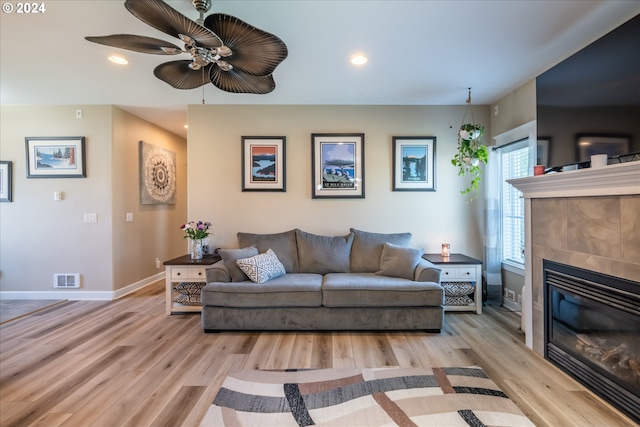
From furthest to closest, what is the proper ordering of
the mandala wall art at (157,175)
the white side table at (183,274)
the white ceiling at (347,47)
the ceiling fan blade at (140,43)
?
the mandala wall art at (157,175), the white side table at (183,274), the white ceiling at (347,47), the ceiling fan blade at (140,43)

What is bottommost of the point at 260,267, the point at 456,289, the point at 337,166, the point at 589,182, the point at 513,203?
the point at 456,289

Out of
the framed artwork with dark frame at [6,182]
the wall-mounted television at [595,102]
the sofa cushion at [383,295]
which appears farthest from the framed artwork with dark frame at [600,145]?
the framed artwork with dark frame at [6,182]

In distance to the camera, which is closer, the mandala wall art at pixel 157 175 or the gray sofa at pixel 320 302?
the gray sofa at pixel 320 302

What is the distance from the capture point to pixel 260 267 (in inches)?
121

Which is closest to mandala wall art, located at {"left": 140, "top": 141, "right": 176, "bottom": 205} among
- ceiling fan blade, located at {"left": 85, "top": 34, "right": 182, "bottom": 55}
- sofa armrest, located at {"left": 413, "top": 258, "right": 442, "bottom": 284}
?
ceiling fan blade, located at {"left": 85, "top": 34, "right": 182, "bottom": 55}

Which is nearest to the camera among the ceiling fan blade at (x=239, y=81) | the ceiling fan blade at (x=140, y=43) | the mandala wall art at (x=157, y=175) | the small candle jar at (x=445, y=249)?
the ceiling fan blade at (x=140, y=43)

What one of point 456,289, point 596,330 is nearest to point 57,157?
point 456,289

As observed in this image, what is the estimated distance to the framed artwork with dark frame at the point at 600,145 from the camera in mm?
1883

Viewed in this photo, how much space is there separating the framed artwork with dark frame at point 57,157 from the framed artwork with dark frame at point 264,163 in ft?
7.32

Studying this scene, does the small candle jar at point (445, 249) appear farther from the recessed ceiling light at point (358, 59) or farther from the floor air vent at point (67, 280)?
the floor air vent at point (67, 280)

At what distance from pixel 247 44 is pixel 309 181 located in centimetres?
227

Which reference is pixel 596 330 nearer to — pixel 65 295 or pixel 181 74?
pixel 181 74

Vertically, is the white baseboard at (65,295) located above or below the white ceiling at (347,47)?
below

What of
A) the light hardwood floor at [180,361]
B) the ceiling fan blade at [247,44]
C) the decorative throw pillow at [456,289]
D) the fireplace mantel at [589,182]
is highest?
the ceiling fan blade at [247,44]
